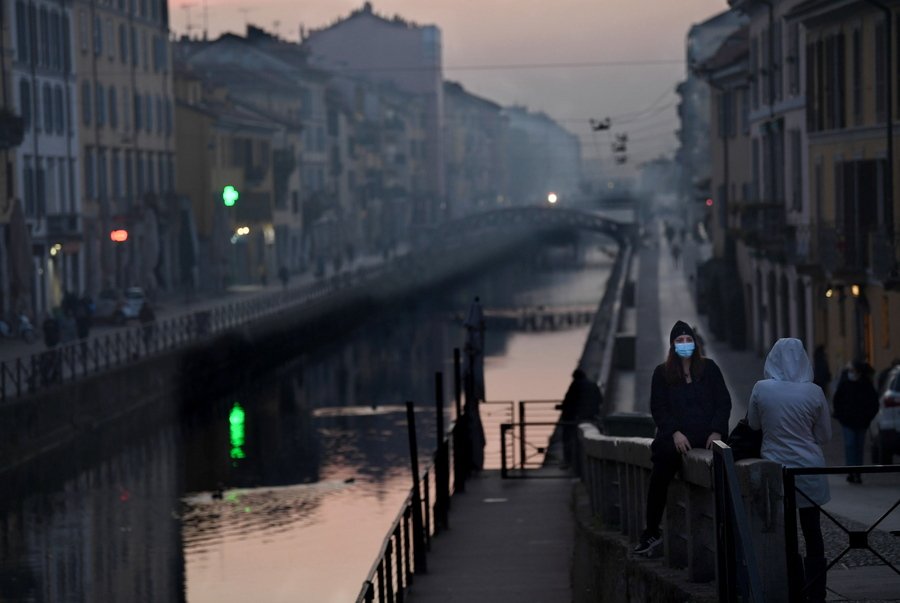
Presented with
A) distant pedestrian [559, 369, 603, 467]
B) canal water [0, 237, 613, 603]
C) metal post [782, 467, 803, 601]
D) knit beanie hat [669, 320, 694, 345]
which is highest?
knit beanie hat [669, 320, 694, 345]

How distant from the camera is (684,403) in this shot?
9.73 meters

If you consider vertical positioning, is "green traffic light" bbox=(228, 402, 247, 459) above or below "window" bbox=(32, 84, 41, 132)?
below

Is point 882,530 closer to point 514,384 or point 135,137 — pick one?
point 514,384

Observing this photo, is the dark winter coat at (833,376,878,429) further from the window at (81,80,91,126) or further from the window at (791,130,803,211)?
the window at (81,80,91,126)

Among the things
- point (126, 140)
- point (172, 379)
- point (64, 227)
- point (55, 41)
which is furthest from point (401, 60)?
point (172, 379)

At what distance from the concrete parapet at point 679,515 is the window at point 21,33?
45245 mm

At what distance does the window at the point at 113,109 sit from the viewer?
69.8 m

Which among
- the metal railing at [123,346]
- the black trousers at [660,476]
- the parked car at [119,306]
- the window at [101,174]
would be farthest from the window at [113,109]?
the black trousers at [660,476]

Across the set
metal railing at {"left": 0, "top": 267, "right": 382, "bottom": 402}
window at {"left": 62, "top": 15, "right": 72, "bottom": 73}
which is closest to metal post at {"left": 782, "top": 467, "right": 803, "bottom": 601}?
metal railing at {"left": 0, "top": 267, "right": 382, "bottom": 402}

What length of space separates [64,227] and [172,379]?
607 inches

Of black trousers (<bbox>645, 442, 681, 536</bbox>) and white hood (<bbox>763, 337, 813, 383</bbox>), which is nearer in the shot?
white hood (<bbox>763, 337, 813, 383</bbox>)

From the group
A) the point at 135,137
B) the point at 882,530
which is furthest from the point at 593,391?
the point at 135,137

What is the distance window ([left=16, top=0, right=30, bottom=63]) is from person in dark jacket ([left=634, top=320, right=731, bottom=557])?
163 feet

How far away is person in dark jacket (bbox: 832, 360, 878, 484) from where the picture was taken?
789 inches
